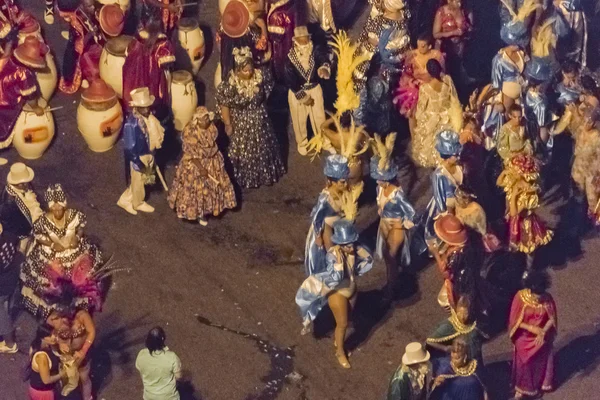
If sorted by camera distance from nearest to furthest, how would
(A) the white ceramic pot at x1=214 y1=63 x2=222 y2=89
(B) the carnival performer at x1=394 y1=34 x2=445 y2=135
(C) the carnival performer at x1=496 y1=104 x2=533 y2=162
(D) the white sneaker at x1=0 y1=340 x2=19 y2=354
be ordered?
(D) the white sneaker at x1=0 y1=340 x2=19 y2=354
(C) the carnival performer at x1=496 y1=104 x2=533 y2=162
(B) the carnival performer at x1=394 y1=34 x2=445 y2=135
(A) the white ceramic pot at x1=214 y1=63 x2=222 y2=89

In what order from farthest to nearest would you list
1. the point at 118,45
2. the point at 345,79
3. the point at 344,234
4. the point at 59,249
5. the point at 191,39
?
the point at 191,39, the point at 118,45, the point at 345,79, the point at 59,249, the point at 344,234

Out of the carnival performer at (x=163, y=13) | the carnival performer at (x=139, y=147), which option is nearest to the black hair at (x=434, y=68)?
the carnival performer at (x=139, y=147)

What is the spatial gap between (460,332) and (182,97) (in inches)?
226

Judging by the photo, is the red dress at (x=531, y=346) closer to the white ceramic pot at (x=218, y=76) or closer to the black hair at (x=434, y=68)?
the black hair at (x=434, y=68)

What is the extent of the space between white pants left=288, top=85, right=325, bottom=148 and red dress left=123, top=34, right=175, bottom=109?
157 centimetres

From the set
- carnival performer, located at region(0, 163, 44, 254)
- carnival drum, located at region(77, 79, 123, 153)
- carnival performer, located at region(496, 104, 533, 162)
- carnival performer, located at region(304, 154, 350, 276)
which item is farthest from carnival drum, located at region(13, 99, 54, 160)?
carnival performer, located at region(496, 104, 533, 162)

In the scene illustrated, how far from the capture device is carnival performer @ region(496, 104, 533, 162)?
14.4 metres

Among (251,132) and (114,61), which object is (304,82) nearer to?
(251,132)

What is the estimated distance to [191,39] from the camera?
17141 millimetres

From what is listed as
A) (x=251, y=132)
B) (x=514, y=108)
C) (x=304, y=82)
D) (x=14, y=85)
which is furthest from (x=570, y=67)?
(x=14, y=85)

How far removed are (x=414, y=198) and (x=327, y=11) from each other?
9.94ft

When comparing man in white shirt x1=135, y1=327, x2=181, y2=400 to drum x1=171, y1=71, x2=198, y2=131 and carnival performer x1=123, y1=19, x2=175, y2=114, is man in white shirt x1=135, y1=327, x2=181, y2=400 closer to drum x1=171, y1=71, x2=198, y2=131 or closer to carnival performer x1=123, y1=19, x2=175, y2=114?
carnival performer x1=123, y1=19, x2=175, y2=114

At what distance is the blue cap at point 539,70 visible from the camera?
15.0 m

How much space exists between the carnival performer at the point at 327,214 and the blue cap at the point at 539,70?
2.79 metres
